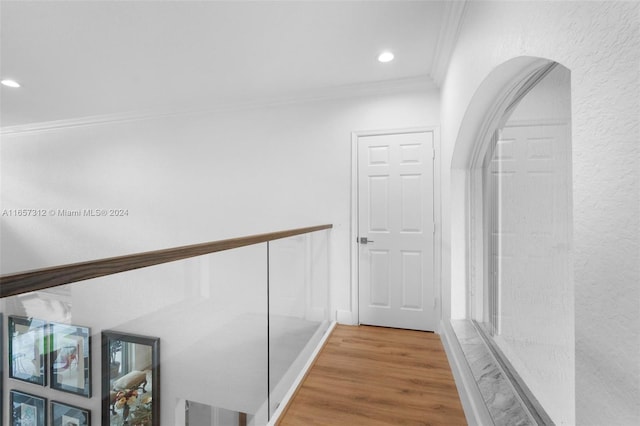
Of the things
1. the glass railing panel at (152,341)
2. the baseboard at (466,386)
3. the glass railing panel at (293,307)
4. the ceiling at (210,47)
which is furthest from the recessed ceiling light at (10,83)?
the baseboard at (466,386)

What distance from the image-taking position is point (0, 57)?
2574mm

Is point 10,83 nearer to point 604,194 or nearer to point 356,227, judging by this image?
point 356,227

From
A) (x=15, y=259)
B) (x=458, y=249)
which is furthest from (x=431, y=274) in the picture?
(x=15, y=259)

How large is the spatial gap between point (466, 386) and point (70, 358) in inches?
74.5

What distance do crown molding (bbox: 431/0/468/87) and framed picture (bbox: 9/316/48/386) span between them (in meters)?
2.34

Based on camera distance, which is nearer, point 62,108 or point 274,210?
point 274,210

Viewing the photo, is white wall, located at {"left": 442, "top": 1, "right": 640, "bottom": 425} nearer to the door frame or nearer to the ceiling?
the ceiling

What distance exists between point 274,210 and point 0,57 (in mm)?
2775

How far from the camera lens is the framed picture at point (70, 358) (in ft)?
2.14

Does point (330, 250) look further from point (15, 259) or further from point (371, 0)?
point (15, 259)

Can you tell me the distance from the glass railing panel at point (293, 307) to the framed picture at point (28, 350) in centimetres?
105

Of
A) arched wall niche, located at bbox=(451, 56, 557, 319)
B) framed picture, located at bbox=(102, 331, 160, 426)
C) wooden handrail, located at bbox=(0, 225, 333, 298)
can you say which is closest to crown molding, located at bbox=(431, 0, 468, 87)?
arched wall niche, located at bbox=(451, 56, 557, 319)

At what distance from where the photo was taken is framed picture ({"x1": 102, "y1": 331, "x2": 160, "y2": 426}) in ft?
2.46

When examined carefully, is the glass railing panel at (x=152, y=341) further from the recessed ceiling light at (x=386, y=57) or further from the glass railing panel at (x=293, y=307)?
the recessed ceiling light at (x=386, y=57)
